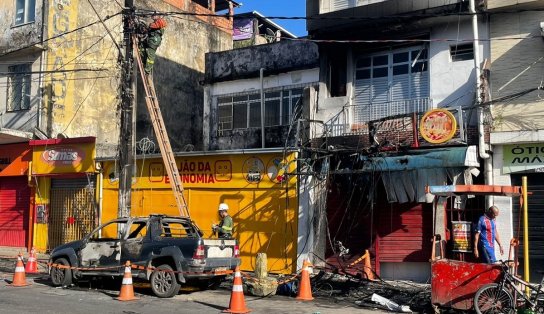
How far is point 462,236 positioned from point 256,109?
418 inches

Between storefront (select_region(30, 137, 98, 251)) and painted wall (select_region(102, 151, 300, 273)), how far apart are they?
2.50 meters

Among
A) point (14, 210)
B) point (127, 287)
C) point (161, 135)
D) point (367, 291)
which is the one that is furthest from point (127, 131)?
point (14, 210)

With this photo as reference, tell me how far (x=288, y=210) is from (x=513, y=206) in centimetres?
577

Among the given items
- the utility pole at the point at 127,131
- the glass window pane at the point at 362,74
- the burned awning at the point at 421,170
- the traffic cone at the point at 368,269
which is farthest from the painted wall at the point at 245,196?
the glass window pane at the point at 362,74

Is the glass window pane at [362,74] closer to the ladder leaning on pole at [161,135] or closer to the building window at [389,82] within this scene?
the building window at [389,82]

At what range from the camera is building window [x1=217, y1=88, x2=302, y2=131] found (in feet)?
63.4

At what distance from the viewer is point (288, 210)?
51.0ft

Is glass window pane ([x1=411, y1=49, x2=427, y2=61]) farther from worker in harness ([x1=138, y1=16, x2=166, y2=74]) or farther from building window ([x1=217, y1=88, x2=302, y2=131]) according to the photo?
worker in harness ([x1=138, y1=16, x2=166, y2=74])

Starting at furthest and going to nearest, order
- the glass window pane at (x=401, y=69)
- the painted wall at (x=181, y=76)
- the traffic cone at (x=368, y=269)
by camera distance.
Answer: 1. the painted wall at (x=181, y=76)
2. the glass window pane at (x=401, y=69)
3. the traffic cone at (x=368, y=269)

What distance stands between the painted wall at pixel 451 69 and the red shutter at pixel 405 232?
2914 millimetres

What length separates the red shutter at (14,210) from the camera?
2162 centimetres

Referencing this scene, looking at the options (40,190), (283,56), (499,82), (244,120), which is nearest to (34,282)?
(40,190)

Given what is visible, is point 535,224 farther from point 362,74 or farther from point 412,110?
point 362,74

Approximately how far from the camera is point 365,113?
16.1 meters
